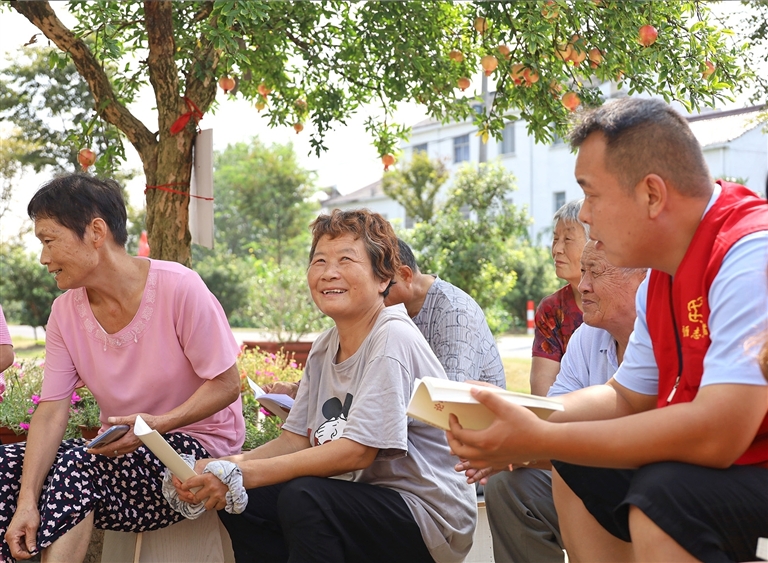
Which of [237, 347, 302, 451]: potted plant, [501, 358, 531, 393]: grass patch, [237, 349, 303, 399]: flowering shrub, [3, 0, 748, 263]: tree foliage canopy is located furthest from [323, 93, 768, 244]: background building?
[3, 0, 748, 263]: tree foliage canopy

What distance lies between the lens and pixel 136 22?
4.89m

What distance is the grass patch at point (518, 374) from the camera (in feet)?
38.4

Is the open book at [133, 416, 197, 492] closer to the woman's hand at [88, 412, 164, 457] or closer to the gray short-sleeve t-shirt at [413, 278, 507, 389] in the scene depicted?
the woman's hand at [88, 412, 164, 457]

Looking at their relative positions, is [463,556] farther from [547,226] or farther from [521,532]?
[547,226]

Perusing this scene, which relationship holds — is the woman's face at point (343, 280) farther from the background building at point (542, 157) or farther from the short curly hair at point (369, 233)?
the background building at point (542, 157)

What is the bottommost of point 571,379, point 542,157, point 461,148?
point 571,379

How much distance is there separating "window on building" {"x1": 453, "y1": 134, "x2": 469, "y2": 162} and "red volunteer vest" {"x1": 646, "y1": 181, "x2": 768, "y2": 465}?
31.8 m

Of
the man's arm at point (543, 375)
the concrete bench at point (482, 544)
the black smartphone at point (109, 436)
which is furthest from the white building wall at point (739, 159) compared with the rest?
the black smartphone at point (109, 436)

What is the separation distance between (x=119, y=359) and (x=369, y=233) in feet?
3.65

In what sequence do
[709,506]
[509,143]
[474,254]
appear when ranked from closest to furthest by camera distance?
[709,506]
[474,254]
[509,143]

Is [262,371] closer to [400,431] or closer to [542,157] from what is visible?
[400,431]

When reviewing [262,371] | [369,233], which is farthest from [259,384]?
[369,233]

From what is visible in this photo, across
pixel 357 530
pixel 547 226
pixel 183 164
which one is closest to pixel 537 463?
pixel 357 530

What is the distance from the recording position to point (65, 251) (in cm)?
307
